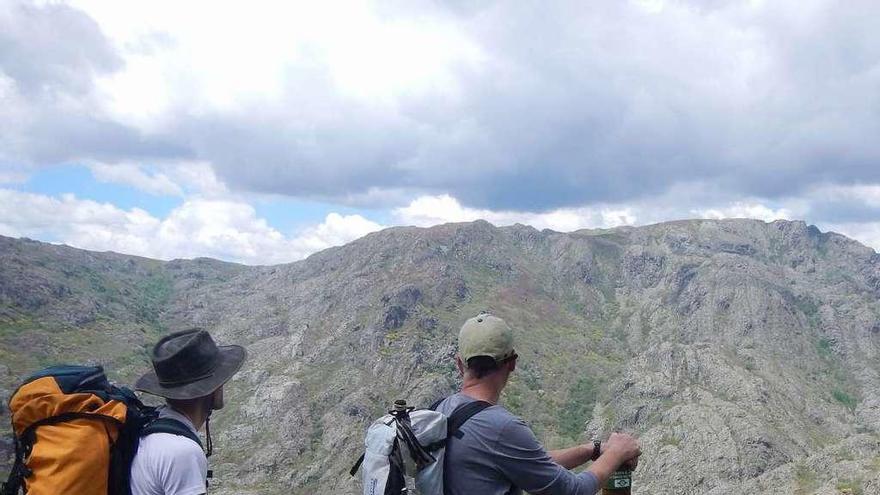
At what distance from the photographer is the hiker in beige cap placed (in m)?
6.81

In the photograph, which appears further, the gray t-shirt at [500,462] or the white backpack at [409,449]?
the gray t-shirt at [500,462]

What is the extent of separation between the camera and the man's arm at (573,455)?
8008 millimetres

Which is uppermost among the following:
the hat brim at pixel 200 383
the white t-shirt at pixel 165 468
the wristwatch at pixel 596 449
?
the hat brim at pixel 200 383

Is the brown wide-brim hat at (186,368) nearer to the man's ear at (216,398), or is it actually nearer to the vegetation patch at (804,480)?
the man's ear at (216,398)

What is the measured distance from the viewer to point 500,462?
6812 millimetres

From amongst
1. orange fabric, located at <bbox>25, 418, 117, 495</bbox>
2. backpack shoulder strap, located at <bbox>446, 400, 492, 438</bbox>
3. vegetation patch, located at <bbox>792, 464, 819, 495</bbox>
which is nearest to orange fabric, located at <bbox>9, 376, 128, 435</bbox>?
orange fabric, located at <bbox>25, 418, 117, 495</bbox>

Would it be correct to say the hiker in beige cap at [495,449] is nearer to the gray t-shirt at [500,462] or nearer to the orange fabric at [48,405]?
the gray t-shirt at [500,462]

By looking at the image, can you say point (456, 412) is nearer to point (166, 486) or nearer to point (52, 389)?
point (166, 486)

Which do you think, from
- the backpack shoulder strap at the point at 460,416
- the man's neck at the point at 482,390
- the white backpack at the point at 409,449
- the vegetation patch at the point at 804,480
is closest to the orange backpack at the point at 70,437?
the white backpack at the point at 409,449

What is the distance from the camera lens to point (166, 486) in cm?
657

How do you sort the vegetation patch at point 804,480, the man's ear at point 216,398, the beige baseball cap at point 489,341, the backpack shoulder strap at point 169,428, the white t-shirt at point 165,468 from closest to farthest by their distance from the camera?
the white t-shirt at point 165,468 < the backpack shoulder strap at point 169,428 < the beige baseball cap at point 489,341 < the man's ear at point 216,398 < the vegetation patch at point 804,480

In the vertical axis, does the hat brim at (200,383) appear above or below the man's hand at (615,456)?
above

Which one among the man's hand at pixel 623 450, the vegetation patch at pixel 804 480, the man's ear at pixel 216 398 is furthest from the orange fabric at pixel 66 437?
the vegetation patch at pixel 804 480

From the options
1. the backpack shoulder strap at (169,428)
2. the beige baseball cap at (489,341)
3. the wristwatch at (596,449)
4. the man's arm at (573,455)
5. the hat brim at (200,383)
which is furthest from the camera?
the man's arm at (573,455)
